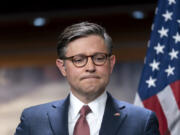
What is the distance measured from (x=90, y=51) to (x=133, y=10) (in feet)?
9.53

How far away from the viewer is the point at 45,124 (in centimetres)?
139

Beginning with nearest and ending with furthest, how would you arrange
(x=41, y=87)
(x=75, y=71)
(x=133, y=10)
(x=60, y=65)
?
(x=75, y=71), (x=60, y=65), (x=133, y=10), (x=41, y=87)

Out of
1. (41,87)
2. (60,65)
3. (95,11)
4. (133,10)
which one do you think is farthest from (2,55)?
(60,65)

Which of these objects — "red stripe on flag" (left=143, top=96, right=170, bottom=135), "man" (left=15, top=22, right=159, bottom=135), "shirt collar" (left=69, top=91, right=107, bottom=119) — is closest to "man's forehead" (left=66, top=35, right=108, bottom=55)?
"man" (left=15, top=22, right=159, bottom=135)

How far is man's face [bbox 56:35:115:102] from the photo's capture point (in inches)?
51.1

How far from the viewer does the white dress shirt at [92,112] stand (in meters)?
1.36

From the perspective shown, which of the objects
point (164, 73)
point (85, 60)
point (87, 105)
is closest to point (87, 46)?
point (85, 60)

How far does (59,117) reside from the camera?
1.40 m

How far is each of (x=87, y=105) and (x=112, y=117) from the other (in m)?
0.10

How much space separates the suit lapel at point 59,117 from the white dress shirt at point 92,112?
0.9 inches

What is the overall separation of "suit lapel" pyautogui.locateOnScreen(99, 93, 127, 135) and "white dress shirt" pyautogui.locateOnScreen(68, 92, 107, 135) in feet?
0.08

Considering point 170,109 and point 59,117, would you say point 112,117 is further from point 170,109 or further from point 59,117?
point 170,109

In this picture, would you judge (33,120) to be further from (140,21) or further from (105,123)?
(140,21)

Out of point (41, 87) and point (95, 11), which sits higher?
point (95, 11)
